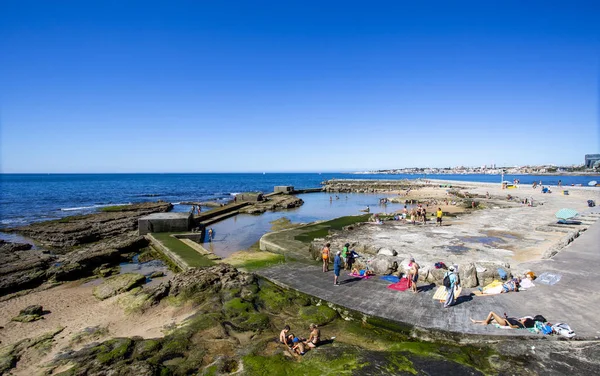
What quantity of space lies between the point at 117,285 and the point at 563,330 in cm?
1538

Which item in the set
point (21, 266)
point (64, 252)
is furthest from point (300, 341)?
point (64, 252)

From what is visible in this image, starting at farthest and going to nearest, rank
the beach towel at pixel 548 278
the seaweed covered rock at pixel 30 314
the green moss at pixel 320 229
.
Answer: the green moss at pixel 320 229 → the seaweed covered rock at pixel 30 314 → the beach towel at pixel 548 278

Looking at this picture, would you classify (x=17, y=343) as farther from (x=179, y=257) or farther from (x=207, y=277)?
(x=179, y=257)

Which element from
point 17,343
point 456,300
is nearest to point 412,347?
point 456,300

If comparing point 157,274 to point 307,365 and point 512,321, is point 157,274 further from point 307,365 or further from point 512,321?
point 512,321

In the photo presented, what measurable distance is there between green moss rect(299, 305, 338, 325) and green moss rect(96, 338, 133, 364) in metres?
4.63

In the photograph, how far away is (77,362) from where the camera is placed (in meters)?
7.02

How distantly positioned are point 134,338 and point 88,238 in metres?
20.3

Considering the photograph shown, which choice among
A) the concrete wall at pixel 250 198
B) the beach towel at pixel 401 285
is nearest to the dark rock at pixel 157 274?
the beach towel at pixel 401 285

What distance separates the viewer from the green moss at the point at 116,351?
690 cm

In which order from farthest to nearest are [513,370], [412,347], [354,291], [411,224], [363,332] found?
[411,224] < [354,291] < [363,332] < [412,347] < [513,370]

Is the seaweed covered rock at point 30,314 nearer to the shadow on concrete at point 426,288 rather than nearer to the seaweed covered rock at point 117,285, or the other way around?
the seaweed covered rock at point 117,285

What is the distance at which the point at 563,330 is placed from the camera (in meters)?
6.80

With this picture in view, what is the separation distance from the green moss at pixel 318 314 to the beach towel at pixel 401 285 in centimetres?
243
